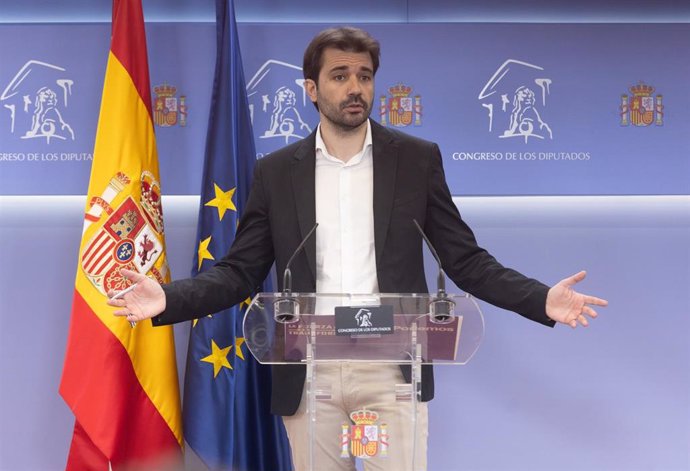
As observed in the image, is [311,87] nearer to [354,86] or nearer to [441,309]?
[354,86]

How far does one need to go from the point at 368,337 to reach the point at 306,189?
773 mm

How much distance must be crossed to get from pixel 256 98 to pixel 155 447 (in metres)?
1.57

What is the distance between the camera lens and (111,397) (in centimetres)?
328

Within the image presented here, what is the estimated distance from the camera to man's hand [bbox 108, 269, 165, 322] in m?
2.29

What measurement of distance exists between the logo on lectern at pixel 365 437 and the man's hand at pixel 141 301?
683mm

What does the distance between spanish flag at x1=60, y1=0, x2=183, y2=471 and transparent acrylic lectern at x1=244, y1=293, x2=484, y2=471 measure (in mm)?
1431

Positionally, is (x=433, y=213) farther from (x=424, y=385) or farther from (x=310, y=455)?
(x=310, y=455)

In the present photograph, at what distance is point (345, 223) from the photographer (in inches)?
102

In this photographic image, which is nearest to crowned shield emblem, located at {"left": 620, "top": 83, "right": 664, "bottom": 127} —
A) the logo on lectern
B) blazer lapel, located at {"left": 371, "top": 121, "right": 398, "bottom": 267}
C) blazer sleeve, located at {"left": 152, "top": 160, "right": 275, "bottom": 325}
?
blazer lapel, located at {"left": 371, "top": 121, "right": 398, "bottom": 267}

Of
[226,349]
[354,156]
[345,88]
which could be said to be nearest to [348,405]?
[354,156]

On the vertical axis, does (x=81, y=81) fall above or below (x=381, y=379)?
above

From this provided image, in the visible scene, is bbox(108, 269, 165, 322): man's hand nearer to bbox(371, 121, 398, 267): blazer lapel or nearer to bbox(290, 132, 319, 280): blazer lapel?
bbox(290, 132, 319, 280): blazer lapel

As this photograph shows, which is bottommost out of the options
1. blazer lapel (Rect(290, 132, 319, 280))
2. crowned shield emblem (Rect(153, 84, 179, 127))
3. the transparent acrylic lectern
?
the transparent acrylic lectern

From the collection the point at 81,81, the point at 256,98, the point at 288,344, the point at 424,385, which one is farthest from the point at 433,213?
the point at 81,81
